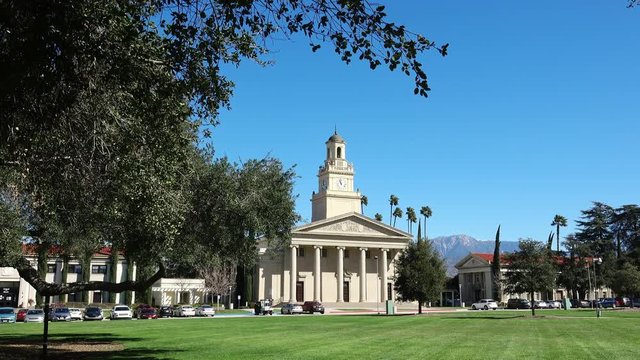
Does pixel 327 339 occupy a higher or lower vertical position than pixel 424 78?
lower

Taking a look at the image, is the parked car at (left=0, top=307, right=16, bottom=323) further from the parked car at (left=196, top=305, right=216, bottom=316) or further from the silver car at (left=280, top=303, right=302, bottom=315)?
the silver car at (left=280, top=303, right=302, bottom=315)

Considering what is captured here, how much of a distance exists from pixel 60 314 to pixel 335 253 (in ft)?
170

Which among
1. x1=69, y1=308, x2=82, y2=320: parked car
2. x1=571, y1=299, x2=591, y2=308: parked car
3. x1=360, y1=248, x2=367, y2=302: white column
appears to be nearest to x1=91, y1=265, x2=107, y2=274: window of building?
x1=69, y1=308, x2=82, y2=320: parked car

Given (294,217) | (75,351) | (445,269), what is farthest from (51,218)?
(445,269)

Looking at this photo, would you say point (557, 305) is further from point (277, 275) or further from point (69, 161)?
point (69, 161)

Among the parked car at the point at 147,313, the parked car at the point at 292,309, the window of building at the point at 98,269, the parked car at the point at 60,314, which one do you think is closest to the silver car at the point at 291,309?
the parked car at the point at 292,309

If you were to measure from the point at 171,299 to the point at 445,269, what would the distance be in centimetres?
4793

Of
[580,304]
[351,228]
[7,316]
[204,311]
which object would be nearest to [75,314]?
[7,316]

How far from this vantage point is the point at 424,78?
29.7 feet

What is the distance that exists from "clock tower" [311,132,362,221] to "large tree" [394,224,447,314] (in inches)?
1490

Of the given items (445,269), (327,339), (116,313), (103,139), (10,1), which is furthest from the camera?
(445,269)

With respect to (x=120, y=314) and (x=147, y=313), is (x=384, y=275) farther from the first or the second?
(x=120, y=314)

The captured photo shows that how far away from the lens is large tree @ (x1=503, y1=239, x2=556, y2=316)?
172ft

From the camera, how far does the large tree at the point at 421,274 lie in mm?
58781
